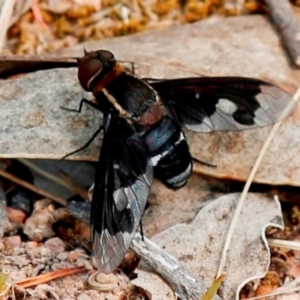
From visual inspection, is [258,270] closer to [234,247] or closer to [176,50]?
[234,247]

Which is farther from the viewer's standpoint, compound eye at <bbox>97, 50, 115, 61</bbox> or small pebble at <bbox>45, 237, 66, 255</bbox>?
compound eye at <bbox>97, 50, 115, 61</bbox>

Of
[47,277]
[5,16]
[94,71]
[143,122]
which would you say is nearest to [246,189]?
[143,122]

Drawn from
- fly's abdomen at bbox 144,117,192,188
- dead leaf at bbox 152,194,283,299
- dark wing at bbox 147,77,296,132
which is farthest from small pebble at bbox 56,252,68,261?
dark wing at bbox 147,77,296,132

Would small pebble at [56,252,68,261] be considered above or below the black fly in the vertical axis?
below

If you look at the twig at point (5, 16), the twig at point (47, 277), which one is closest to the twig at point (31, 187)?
the twig at point (47, 277)

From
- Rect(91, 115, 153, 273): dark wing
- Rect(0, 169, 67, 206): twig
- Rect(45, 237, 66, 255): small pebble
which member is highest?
Rect(91, 115, 153, 273): dark wing

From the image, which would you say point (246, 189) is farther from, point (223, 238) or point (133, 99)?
point (133, 99)

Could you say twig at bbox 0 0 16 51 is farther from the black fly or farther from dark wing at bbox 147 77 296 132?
dark wing at bbox 147 77 296 132
